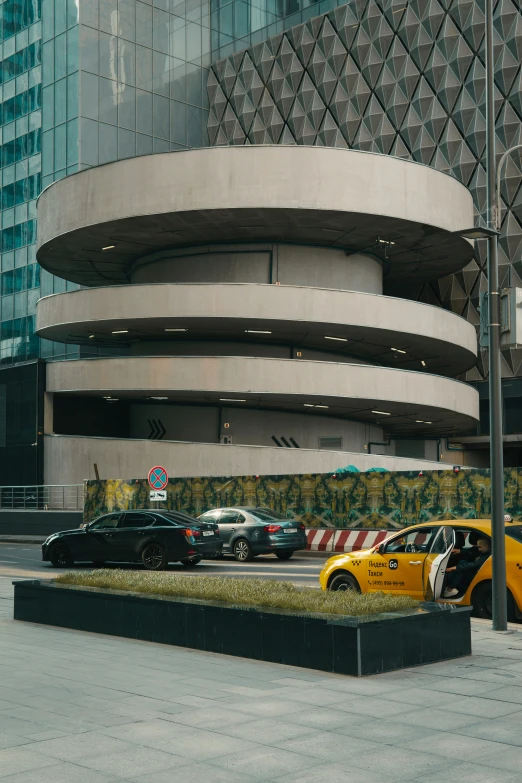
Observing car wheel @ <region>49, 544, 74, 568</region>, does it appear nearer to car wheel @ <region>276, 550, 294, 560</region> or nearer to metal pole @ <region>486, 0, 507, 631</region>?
car wheel @ <region>276, 550, 294, 560</region>

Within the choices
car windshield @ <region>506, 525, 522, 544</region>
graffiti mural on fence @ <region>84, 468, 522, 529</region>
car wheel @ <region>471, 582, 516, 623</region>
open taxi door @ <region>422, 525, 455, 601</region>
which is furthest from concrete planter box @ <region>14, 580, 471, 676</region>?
graffiti mural on fence @ <region>84, 468, 522, 529</region>

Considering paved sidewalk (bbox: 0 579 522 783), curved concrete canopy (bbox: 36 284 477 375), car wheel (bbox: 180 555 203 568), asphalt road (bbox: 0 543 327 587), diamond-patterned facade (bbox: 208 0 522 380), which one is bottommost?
asphalt road (bbox: 0 543 327 587)

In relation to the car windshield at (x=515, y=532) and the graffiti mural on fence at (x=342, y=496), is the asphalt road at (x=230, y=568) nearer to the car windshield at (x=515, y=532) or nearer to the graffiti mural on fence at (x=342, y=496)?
the graffiti mural on fence at (x=342, y=496)

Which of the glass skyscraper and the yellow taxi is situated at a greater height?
the glass skyscraper

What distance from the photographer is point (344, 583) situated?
637 inches

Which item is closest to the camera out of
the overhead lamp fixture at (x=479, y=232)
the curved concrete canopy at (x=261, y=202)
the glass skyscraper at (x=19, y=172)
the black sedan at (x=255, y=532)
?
the overhead lamp fixture at (x=479, y=232)

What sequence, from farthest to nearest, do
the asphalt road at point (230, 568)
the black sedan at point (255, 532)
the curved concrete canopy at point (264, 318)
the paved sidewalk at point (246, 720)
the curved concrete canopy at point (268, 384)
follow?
the curved concrete canopy at point (268, 384), the curved concrete canopy at point (264, 318), the black sedan at point (255, 532), the asphalt road at point (230, 568), the paved sidewalk at point (246, 720)

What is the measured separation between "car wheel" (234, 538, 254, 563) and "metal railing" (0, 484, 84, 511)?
17036 millimetres

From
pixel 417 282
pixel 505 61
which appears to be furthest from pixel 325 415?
pixel 505 61

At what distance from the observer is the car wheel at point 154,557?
25.3m

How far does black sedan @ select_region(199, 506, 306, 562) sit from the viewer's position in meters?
28.7

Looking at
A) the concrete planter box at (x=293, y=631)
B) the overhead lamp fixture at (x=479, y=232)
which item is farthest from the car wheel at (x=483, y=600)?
the overhead lamp fixture at (x=479, y=232)

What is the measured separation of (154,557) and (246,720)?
17115 millimetres

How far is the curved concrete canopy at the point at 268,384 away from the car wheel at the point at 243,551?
1648cm
